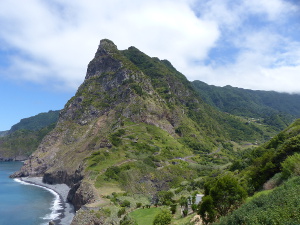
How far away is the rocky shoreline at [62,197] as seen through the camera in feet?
241

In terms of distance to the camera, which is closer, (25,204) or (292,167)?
(292,167)

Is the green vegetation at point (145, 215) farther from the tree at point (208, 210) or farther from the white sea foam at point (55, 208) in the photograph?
the white sea foam at point (55, 208)

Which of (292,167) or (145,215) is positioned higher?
(292,167)

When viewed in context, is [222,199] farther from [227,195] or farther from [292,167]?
[292,167]

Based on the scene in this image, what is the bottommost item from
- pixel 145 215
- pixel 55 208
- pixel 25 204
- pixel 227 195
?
pixel 55 208

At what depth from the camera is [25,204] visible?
93.4 m

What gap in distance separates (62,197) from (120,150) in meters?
33.1

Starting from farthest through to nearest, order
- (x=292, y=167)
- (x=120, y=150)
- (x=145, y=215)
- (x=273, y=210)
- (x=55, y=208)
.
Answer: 1. (x=120, y=150)
2. (x=55, y=208)
3. (x=145, y=215)
4. (x=292, y=167)
5. (x=273, y=210)

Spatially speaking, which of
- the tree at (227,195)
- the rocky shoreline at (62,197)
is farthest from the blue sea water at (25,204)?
the tree at (227,195)

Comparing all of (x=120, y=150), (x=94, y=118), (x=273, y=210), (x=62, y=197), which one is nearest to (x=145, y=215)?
(x=273, y=210)

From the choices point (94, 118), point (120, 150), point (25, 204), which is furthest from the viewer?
point (94, 118)

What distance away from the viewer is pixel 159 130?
148m

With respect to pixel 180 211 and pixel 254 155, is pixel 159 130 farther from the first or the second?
pixel 180 211

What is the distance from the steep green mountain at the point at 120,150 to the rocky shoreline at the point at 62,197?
3567mm
